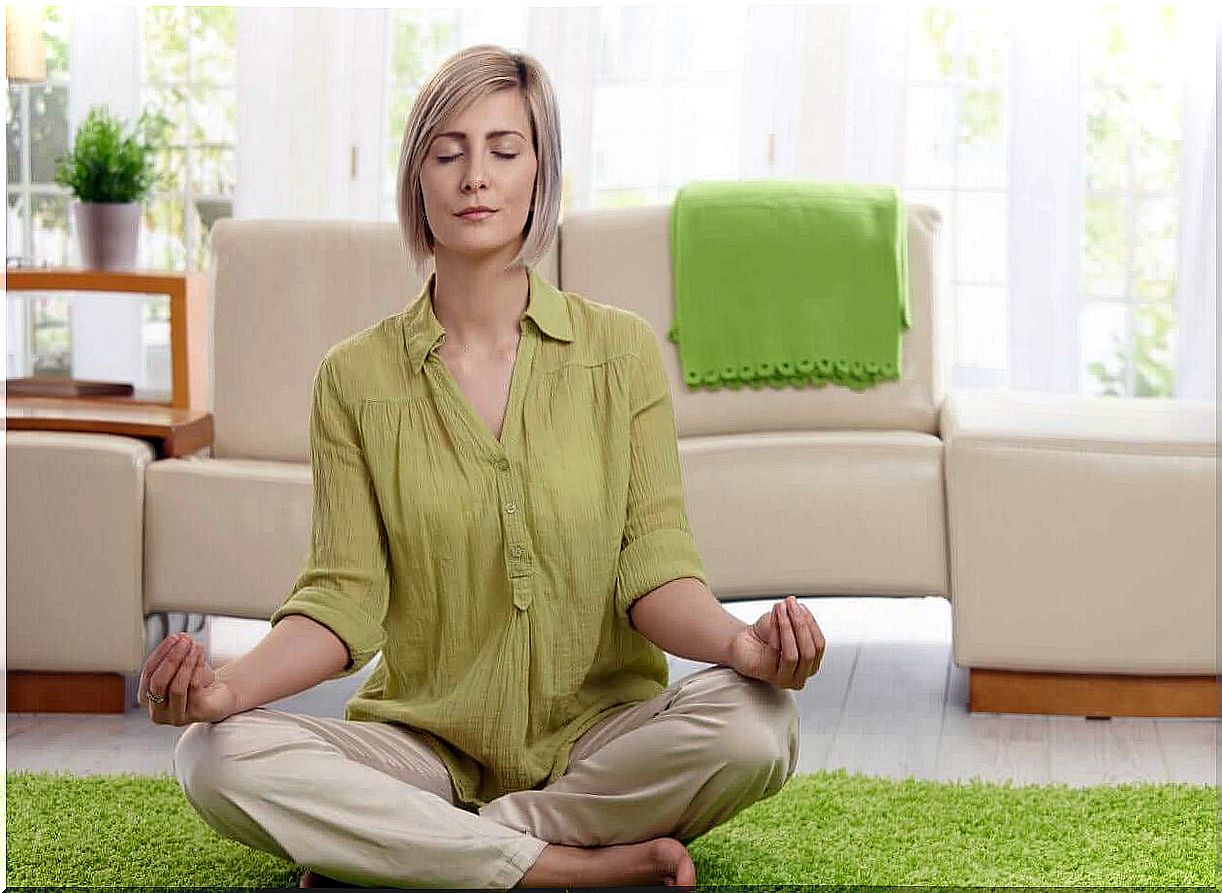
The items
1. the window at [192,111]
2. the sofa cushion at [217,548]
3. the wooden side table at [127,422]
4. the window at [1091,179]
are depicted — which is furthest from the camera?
the window at [192,111]

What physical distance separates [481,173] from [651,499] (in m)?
0.42

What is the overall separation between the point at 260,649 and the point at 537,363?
0.45 m

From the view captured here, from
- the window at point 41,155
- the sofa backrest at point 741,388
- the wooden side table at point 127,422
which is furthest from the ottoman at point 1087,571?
the window at point 41,155

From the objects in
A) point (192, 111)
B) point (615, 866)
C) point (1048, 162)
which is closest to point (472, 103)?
point (615, 866)

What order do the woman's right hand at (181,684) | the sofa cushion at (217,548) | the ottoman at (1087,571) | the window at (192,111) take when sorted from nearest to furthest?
the woman's right hand at (181,684) → the ottoman at (1087,571) → the sofa cushion at (217,548) → the window at (192,111)

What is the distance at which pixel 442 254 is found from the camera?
75.2 inches

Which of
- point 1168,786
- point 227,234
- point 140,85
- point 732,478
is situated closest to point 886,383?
point 732,478

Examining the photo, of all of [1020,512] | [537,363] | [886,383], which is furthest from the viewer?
[886,383]

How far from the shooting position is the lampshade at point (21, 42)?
3.92 meters

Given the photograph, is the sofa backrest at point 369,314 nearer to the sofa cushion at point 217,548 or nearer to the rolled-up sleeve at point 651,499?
the sofa cushion at point 217,548

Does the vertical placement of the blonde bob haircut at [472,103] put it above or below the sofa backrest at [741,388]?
above

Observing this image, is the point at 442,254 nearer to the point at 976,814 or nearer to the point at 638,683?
the point at 638,683

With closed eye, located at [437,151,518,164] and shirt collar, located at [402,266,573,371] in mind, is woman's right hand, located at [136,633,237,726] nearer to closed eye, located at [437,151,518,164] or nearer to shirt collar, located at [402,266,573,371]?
shirt collar, located at [402,266,573,371]

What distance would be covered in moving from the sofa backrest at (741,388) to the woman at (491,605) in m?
1.34
